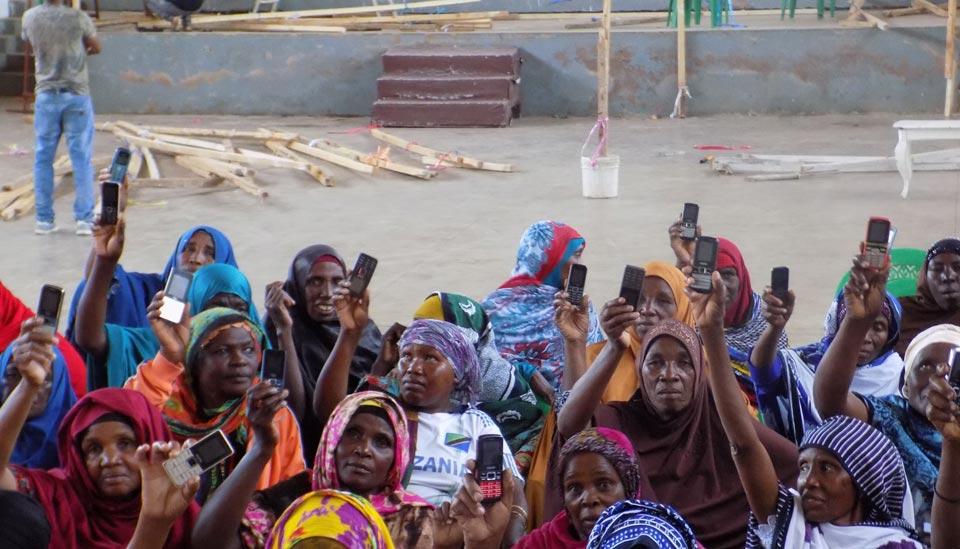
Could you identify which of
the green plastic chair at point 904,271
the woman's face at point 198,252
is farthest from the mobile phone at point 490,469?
the green plastic chair at point 904,271

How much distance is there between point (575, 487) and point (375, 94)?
13481mm

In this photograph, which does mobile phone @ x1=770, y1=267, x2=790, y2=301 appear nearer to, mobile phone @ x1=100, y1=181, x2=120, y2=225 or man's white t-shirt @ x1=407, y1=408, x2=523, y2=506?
man's white t-shirt @ x1=407, y1=408, x2=523, y2=506

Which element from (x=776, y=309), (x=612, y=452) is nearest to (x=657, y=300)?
(x=776, y=309)

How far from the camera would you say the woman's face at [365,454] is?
3.93 m

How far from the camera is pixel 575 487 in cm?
382

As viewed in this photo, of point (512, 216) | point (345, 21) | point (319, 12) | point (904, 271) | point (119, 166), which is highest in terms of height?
point (319, 12)

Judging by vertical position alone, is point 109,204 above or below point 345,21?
below

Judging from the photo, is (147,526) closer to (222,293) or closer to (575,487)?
(575,487)

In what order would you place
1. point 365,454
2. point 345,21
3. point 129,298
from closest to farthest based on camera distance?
point 365,454, point 129,298, point 345,21

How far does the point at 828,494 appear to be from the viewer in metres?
3.64

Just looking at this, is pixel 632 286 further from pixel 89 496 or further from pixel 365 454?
pixel 89 496

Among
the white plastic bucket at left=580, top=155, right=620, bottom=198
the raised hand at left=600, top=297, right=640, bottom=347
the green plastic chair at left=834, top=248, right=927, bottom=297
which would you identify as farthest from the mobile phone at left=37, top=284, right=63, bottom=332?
the white plastic bucket at left=580, top=155, right=620, bottom=198

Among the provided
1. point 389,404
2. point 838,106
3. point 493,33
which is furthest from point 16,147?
point 389,404

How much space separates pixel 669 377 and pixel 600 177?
7334 mm
